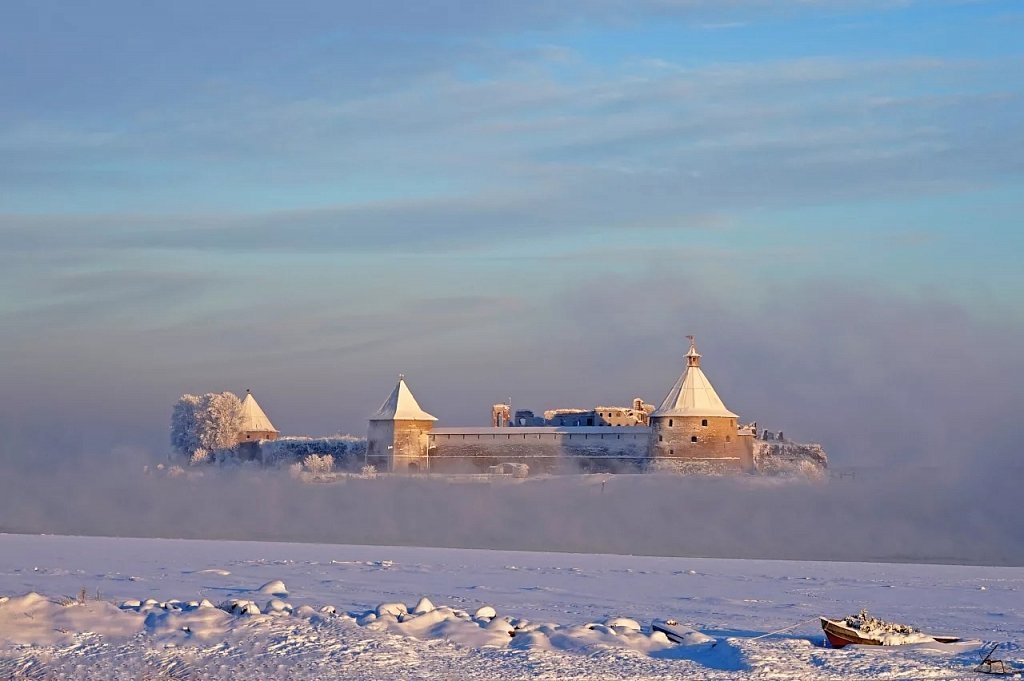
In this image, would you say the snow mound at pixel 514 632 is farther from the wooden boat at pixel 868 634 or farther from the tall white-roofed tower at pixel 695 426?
the tall white-roofed tower at pixel 695 426

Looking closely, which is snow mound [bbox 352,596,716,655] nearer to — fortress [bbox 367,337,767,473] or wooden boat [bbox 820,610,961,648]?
wooden boat [bbox 820,610,961,648]

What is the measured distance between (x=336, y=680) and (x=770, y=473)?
33792 mm

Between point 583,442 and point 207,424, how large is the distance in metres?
15.7

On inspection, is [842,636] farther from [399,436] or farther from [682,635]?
[399,436]

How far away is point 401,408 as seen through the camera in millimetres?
44031

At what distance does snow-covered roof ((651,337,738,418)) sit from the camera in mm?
39625

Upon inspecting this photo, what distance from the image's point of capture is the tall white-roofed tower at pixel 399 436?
43562 mm

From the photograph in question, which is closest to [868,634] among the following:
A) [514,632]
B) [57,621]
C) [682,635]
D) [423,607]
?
[682,635]

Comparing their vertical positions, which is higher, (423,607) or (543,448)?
(543,448)

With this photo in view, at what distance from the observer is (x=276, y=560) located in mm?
14461

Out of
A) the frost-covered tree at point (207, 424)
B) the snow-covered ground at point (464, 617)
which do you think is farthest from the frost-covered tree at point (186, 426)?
the snow-covered ground at point (464, 617)

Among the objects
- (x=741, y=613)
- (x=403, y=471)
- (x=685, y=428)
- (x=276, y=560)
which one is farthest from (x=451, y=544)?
(x=403, y=471)

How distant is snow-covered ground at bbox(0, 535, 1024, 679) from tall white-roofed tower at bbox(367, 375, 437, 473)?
2860cm

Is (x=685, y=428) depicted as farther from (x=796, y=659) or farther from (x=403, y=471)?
(x=796, y=659)
